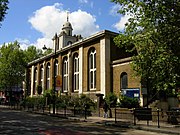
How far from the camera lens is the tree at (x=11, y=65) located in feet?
220

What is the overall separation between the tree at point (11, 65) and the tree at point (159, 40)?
5191cm

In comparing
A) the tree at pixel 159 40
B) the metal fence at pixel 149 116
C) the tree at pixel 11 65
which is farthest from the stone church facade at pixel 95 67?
the tree at pixel 11 65

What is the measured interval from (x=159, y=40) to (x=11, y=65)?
54.3 meters

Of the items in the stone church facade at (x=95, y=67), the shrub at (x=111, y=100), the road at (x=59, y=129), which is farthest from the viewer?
the stone church facade at (x=95, y=67)

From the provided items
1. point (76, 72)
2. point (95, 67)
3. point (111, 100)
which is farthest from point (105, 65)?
point (76, 72)

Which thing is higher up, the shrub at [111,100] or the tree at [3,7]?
the tree at [3,7]

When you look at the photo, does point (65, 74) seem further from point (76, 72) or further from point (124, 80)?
point (124, 80)

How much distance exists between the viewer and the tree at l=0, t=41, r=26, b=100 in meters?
66.9

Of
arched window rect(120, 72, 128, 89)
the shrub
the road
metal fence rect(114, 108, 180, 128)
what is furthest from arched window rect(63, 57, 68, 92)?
the road

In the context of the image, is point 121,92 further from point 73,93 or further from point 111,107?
point 73,93

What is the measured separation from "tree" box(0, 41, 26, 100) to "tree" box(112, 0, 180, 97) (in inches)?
2044

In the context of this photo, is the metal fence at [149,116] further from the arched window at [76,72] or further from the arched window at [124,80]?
the arched window at [76,72]

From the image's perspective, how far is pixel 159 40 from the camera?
18.9 m

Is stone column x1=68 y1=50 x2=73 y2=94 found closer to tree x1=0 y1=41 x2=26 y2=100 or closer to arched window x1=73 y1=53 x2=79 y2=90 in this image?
arched window x1=73 y1=53 x2=79 y2=90
